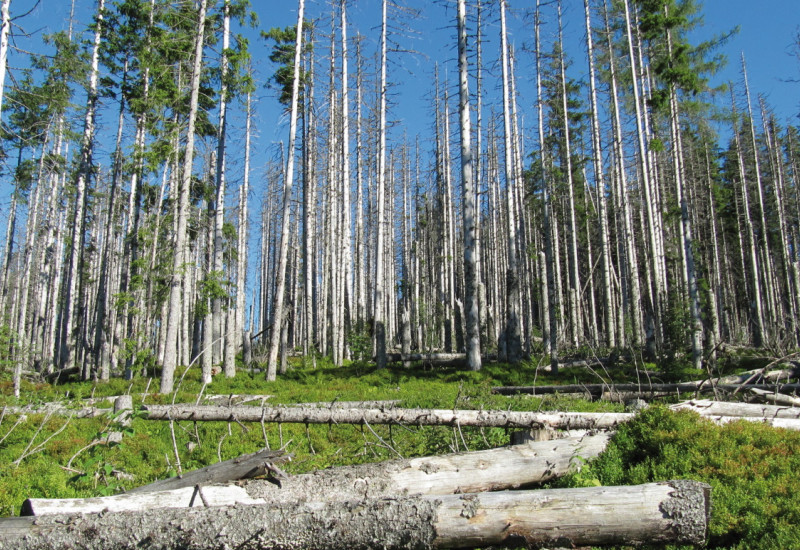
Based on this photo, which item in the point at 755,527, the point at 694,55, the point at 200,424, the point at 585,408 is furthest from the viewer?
the point at 694,55

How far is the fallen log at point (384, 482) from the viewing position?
150 inches

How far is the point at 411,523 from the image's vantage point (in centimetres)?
372

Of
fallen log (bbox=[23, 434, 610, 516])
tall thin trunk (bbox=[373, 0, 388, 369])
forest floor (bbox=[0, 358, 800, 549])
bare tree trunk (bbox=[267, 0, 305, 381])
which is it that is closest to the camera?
fallen log (bbox=[23, 434, 610, 516])

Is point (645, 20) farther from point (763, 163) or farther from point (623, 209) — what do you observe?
point (763, 163)

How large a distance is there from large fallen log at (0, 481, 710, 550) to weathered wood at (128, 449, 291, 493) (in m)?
0.66

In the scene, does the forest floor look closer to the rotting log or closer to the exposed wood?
the exposed wood

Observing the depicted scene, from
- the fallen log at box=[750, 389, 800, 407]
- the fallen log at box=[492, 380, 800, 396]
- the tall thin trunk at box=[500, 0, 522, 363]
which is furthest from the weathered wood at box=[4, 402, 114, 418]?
the tall thin trunk at box=[500, 0, 522, 363]

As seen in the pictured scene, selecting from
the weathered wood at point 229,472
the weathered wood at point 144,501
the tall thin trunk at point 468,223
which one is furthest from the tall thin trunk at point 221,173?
the weathered wood at point 144,501

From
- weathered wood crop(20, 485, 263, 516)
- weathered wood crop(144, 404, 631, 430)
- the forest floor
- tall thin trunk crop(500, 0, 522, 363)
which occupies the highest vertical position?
tall thin trunk crop(500, 0, 522, 363)

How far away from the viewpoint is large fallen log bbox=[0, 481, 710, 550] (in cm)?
331

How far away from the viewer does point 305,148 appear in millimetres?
20422

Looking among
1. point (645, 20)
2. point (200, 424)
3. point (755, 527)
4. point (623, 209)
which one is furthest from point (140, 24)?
point (755, 527)

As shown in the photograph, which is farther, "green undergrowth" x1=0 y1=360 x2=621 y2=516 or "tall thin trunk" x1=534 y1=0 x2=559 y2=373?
"tall thin trunk" x1=534 y1=0 x2=559 y2=373

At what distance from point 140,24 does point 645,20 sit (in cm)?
1909
